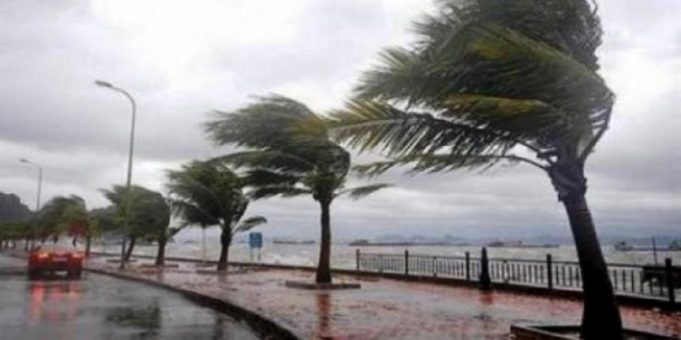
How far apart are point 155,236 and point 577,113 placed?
36087 mm

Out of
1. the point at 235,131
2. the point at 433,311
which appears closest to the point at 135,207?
the point at 235,131

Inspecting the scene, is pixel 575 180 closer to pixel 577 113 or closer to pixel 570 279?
pixel 577 113

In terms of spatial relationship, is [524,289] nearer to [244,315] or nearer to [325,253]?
[325,253]

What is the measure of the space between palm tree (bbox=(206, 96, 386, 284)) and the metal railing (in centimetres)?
452

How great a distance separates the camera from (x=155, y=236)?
42281mm

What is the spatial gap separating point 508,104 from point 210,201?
2769 cm

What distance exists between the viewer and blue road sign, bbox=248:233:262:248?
3672 cm

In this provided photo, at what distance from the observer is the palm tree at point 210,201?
114 ft

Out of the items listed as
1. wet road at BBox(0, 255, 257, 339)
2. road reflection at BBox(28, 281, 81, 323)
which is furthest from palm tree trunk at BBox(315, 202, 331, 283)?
road reflection at BBox(28, 281, 81, 323)

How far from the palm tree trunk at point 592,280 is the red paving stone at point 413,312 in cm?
158

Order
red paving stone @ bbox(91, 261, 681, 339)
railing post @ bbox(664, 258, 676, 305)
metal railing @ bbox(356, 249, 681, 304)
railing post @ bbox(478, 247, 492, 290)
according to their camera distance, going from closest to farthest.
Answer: red paving stone @ bbox(91, 261, 681, 339) < railing post @ bbox(664, 258, 676, 305) < metal railing @ bbox(356, 249, 681, 304) < railing post @ bbox(478, 247, 492, 290)

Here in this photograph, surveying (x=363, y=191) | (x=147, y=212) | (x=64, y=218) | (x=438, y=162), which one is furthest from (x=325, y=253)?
(x=64, y=218)

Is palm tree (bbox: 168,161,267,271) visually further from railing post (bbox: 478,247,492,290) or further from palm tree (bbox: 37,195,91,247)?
palm tree (bbox: 37,195,91,247)

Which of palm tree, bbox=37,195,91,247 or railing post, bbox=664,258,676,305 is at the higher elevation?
palm tree, bbox=37,195,91,247
